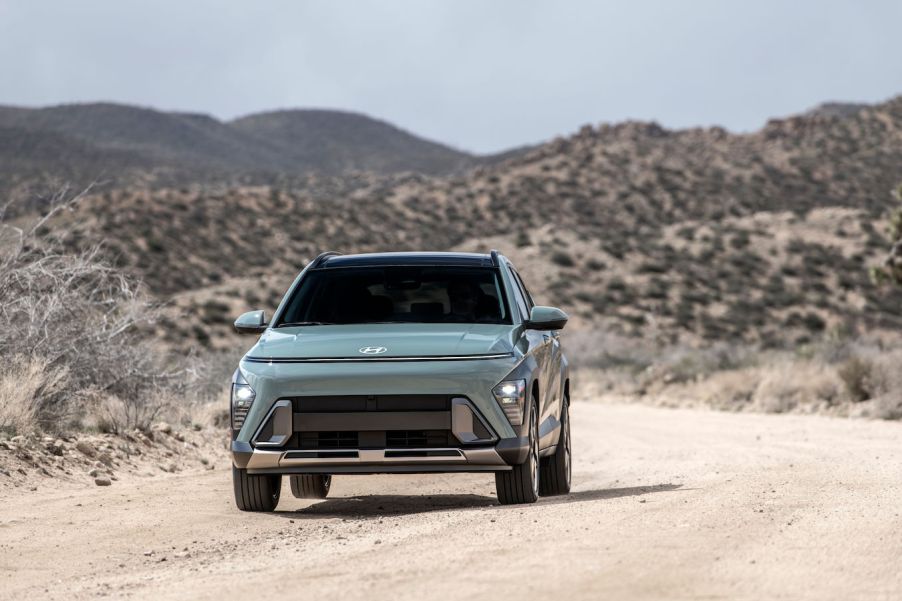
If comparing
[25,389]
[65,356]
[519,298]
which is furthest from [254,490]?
[65,356]

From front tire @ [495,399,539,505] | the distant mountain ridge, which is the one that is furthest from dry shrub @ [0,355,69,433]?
the distant mountain ridge

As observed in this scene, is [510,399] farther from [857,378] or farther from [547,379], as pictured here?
[857,378]

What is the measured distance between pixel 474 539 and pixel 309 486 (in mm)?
4121

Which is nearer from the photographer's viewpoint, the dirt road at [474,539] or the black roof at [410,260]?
the dirt road at [474,539]

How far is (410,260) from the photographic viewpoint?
10.9m

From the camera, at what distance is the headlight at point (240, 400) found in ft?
31.4

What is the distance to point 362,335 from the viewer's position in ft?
32.5

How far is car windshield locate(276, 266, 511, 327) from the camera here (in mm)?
10648

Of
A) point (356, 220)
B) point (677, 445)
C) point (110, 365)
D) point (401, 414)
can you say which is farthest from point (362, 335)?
point (356, 220)

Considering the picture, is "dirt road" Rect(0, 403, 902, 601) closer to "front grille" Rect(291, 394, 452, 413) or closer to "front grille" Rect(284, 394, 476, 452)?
"front grille" Rect(284, 394, 476, 452)

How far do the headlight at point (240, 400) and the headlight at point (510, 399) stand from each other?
5.42 feet

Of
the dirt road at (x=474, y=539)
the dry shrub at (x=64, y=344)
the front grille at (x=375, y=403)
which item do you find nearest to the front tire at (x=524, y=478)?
the dirt road at (x=474, y=539)

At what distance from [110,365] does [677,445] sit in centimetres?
738

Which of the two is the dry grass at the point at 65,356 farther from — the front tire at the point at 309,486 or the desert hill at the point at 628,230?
the desert hill at the point at 628,230
